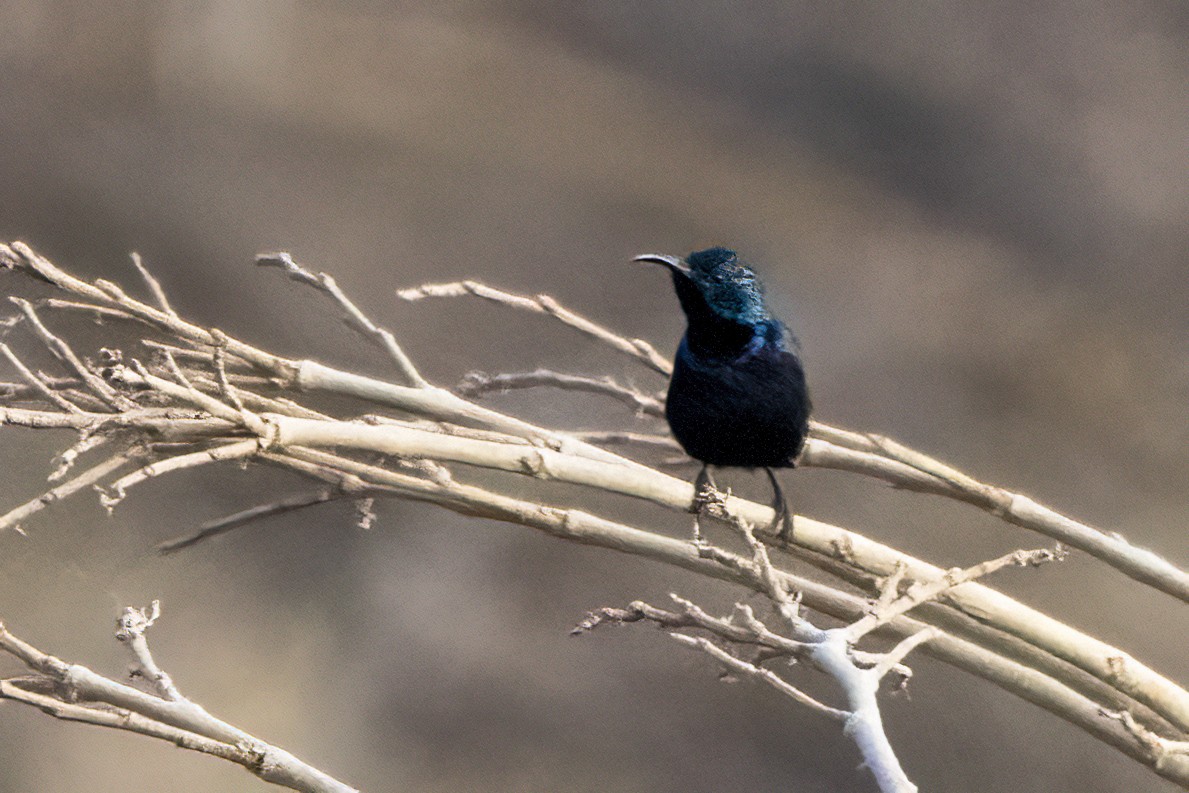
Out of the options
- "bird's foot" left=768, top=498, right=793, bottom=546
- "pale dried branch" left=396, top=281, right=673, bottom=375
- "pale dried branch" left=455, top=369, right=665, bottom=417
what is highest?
"pale dried branch" left=396, top=281, right=673, bottom=375

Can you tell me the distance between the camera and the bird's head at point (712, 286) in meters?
0.85

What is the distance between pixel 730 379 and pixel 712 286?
0.24 ft

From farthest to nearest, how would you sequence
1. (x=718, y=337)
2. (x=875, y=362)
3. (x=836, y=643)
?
(x=875, y=362)
(x=718, y=337)
(x=836, y=643)

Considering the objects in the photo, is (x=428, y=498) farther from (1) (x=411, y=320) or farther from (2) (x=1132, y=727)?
(2) (x=1132, y=727)

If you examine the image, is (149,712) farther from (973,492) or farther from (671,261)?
(973,492)

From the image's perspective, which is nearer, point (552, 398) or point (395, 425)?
point (395, 425)

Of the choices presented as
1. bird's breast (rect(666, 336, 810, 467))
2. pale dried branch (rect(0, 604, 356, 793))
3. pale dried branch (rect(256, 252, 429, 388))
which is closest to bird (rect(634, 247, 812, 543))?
bird's breast (rect(666, 336, 810, 467))

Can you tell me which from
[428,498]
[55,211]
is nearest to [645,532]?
[428,498]

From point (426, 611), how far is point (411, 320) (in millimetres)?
247

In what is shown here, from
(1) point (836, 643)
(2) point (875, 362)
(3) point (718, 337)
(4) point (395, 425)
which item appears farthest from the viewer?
(2) point (875, 362)

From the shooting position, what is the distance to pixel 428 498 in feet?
2.58

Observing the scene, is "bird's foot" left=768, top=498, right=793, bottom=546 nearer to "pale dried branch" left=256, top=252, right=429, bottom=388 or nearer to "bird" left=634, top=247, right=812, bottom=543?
"bird" left=634, top=247, right=812, bottom=543

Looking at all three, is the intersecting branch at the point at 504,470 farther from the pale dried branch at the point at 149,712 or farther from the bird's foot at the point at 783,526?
the pale dried branch at the point at 149,712

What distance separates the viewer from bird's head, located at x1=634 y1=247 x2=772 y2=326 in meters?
0.85
